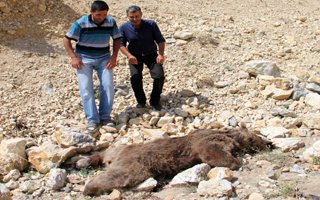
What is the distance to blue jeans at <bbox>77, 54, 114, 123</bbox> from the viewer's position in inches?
234

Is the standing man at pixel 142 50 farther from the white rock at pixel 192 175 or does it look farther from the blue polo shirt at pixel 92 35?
the white rock at pixel 192 175

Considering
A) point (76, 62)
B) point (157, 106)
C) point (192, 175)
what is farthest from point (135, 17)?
point (192, 175)

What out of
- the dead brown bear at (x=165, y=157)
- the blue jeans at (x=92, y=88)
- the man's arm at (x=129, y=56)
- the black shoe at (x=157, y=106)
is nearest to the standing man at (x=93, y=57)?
the blue jeans at (x=92, y=88)

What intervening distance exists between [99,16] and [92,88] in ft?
3.06

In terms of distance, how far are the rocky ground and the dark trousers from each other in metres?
0.20

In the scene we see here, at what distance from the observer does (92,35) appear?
5.93m

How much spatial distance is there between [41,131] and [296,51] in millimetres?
5117

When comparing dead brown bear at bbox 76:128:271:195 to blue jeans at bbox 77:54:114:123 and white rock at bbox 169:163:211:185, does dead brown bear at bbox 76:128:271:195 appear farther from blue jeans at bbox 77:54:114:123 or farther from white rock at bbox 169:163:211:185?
blue jeans at bbox 77:54:114:123

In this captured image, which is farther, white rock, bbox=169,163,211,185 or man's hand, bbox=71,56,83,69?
man's hand, bbox=71,56,83,69

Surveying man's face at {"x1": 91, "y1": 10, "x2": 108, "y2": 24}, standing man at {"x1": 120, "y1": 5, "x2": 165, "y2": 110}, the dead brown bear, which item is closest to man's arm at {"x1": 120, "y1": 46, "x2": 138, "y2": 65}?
standing man at {"x1": 120, "y1": 5, "x2": 165, "y2": 110}

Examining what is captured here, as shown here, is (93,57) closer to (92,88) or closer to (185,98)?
(92,88)

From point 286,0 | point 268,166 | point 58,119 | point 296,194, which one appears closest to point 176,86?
point 58,119

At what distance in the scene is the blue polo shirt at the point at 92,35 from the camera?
5.86 m

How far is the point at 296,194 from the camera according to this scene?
4.22 metres
